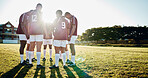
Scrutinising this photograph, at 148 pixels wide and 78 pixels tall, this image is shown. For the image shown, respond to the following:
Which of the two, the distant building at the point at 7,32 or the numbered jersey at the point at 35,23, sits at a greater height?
the distant building at the point at 7,32

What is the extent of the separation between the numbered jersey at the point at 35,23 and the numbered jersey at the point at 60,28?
63 centimetres

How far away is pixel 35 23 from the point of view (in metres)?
4.22

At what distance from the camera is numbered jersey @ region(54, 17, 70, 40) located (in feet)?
13.5

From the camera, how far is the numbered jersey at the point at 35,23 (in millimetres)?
4172

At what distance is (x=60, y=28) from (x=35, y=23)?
1039 millimetres

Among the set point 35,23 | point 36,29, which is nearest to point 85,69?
point 36,29

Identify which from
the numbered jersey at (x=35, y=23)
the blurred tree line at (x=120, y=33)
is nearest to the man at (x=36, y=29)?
the numbered jersey at (x=35, y=23)

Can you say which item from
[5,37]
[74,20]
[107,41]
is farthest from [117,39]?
[5,37]

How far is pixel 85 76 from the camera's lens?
3254mm

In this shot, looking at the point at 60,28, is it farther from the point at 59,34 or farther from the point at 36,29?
the point at 36,29

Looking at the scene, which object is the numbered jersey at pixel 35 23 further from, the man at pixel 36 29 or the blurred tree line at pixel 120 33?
the blurred tree line at pixel 120 33

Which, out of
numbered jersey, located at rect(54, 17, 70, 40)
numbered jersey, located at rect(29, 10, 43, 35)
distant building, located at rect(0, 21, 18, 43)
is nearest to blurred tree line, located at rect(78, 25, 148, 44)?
distant building, located at rect(0, 21, 18, 43)

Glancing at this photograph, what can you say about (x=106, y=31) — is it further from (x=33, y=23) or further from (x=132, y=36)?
(x=33, y=23)

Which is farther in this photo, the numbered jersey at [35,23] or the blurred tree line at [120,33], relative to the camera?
the blurred tree line at [120,33]
